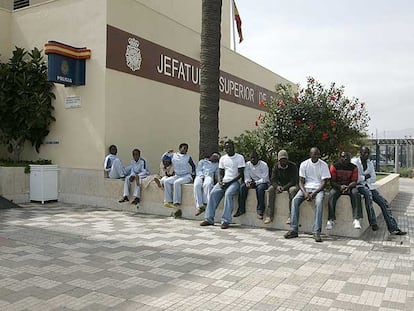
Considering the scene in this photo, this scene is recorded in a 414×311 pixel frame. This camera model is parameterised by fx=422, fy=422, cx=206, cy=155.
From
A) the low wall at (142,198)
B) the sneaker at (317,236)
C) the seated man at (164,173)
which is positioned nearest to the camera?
the sneaker at (317,236)

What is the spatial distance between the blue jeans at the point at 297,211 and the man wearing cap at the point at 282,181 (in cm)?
27

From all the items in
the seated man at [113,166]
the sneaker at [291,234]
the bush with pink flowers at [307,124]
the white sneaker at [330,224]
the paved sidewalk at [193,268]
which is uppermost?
the bush with pink flowers at [307,124]

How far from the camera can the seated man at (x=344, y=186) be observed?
7230 mm

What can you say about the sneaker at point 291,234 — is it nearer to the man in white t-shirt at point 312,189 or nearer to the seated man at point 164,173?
the man in white t-shirt at point 312,189

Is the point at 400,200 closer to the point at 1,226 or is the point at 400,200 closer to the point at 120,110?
the point at 120,110

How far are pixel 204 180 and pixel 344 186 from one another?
2.87 m

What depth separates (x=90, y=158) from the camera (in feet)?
36.2

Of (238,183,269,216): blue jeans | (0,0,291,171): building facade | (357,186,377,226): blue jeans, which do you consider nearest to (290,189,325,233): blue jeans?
(238,183,269,216): blue jeans

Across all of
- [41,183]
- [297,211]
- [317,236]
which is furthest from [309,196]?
[41,183]

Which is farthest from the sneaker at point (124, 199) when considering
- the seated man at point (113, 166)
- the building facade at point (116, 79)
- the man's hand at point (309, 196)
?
the man's hand at point (309, 196)

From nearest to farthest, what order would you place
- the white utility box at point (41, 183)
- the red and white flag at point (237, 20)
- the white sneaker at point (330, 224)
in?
1. the white sneaker at point (330, 224)
2. the white utility box at point (41, 183)
3. the red and white flag at point (237, 20)

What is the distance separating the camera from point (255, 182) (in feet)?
27.4

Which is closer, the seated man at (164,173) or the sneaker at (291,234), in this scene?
the sneaker at (291,234)

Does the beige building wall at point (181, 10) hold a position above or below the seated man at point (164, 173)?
above
